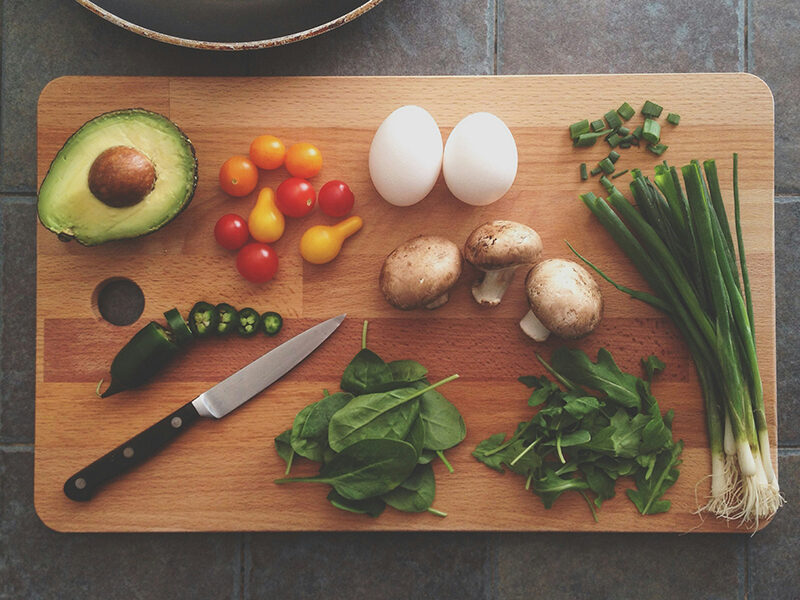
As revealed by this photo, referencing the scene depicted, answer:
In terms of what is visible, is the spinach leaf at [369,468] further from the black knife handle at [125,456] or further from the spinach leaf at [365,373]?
the black knife handle at [125,456]

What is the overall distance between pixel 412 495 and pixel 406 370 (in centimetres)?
24

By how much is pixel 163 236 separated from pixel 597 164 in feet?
2.88

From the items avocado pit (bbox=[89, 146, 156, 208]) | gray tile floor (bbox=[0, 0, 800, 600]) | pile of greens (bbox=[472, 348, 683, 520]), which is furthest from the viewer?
gray tile floor (bbox=[0, 0, 800, 600])

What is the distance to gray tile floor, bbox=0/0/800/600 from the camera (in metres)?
1.29

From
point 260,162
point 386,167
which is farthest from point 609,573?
point 260,162

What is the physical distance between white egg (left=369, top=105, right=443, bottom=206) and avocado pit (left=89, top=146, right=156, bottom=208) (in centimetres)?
40

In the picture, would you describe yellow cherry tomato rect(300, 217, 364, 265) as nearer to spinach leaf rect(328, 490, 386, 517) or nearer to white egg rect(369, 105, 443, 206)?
white egg rect(369, 105, 443, 206)

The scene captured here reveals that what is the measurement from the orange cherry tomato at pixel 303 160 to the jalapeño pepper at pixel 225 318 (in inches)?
11.6

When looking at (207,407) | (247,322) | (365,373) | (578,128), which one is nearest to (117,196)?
(247,322)

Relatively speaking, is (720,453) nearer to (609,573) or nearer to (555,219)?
(609,573)

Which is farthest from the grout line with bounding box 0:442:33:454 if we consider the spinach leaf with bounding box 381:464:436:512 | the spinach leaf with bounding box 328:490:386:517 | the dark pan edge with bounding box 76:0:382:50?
the dark pan edge with bounding box 76:0:382:50

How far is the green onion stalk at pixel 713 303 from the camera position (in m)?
1.17

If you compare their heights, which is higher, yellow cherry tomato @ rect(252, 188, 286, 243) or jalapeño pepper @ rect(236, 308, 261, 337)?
yellow cherry tomato @ rect(252, 188, 286, 243)

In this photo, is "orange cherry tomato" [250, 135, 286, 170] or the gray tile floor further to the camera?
the gray tile floor
